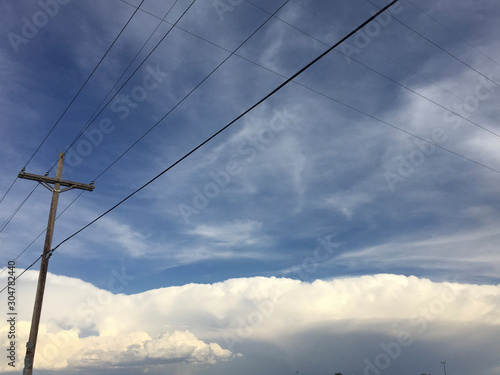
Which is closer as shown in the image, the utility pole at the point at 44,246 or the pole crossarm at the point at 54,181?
the utility pole at the point at 44,246

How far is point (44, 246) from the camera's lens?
17.6 m

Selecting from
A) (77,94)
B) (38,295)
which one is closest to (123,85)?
(77,94)

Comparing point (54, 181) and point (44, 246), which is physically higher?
point (54, 181)

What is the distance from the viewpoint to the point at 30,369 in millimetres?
15594

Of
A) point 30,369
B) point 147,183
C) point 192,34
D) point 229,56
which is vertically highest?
point 192,34

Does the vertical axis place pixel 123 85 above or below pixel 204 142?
above

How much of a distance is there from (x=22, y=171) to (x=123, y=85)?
8578 mm

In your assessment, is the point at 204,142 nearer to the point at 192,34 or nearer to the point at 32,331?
the point at 192,34

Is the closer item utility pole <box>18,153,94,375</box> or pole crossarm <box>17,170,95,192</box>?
utility pole <box>18,153,94,375</box>

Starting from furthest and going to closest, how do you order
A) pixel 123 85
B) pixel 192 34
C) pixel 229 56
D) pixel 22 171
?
pixel 22 171
pixel 123 85
pixel 192 34
pixel 229 56

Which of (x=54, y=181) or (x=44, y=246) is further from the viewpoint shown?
(x=54, y=181)

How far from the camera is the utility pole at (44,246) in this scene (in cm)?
1569

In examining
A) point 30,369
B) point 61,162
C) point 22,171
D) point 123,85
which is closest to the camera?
point 123,85

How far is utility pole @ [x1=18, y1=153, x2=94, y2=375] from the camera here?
15688mm
